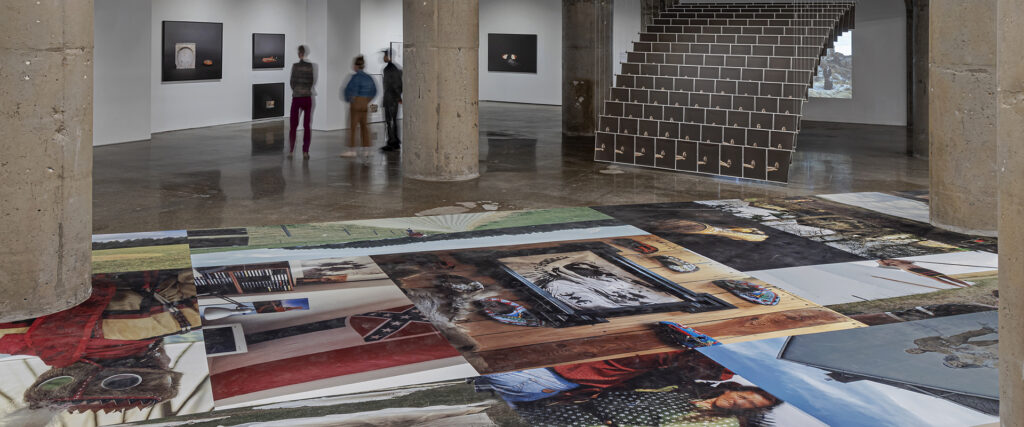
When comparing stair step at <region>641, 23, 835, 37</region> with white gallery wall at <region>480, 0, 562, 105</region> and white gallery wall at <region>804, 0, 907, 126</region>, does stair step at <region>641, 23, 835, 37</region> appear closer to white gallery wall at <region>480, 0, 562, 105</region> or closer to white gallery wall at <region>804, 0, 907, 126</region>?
white gallery wall at <region>804, 0, 907, 126</region>

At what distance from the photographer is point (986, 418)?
13.4 feet

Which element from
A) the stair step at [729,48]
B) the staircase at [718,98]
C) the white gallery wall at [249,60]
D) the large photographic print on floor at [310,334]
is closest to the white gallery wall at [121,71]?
the white gallery wall at [249,60]

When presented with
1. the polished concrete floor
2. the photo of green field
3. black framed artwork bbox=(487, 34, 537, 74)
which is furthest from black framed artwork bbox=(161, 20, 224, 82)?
the photo of green field

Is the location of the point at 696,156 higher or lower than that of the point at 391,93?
lower

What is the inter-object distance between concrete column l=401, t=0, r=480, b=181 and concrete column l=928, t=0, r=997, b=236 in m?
5.44

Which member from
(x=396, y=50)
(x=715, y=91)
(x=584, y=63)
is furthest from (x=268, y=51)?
(x=715, y=91)

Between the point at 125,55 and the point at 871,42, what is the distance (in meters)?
16.0

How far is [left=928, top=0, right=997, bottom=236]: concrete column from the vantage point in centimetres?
823

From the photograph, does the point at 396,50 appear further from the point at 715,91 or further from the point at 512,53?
the point at 715,91

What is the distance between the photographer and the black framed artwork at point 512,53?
26.6 m

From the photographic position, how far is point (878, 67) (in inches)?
811

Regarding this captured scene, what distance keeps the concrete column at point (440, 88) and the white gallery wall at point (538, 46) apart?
582 inches

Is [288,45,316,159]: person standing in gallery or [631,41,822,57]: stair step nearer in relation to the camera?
[288,45,316,159]: person standing in gallery

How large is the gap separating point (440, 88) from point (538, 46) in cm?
1569
